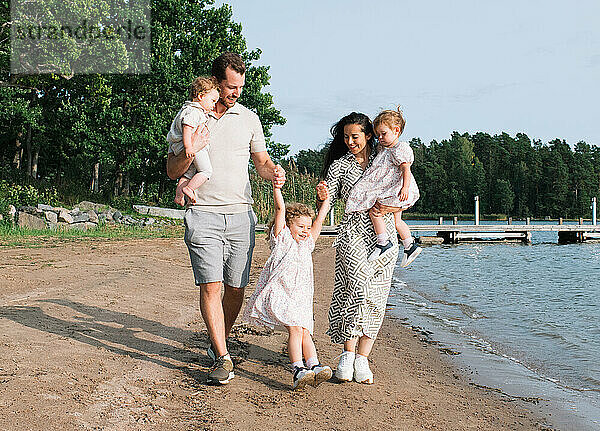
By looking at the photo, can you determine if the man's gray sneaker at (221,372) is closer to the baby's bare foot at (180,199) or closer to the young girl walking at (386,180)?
the baby's bare foot at (180,199)

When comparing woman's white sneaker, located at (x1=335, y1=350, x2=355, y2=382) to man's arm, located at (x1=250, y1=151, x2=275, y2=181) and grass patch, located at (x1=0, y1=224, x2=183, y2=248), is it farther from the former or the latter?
grass patch, located at (x1=0, y1=224, x2=183, y2=248)

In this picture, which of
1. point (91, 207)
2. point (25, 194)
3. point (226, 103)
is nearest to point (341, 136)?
point (226, 103)

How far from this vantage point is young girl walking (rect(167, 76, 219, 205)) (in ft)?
11.9

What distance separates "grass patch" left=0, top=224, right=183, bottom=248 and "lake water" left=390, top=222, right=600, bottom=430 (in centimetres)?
771

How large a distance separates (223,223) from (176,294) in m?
3.99

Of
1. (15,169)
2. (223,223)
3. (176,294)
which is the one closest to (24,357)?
(223,223)

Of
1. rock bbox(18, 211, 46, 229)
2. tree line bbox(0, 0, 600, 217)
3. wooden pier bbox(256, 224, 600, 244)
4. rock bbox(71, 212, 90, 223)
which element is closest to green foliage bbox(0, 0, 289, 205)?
tree line bbox(0, 0, 600, 217)

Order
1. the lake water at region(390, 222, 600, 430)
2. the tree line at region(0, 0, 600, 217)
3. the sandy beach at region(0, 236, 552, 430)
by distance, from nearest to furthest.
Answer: the sandy beach at region(0, 236, 552, 430) → the lake water at region(390, 222, 600, 430) → the tree line at region(0, 0, 600, 217)

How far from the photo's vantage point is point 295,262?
400 cm

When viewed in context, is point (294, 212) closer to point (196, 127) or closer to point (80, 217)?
point (196, 127)

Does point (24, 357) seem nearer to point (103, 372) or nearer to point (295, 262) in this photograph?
point (103, 372)

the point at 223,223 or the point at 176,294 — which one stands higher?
the point at 223,223

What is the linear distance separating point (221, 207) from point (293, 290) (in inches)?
29.8

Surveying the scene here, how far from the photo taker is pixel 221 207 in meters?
3.90
